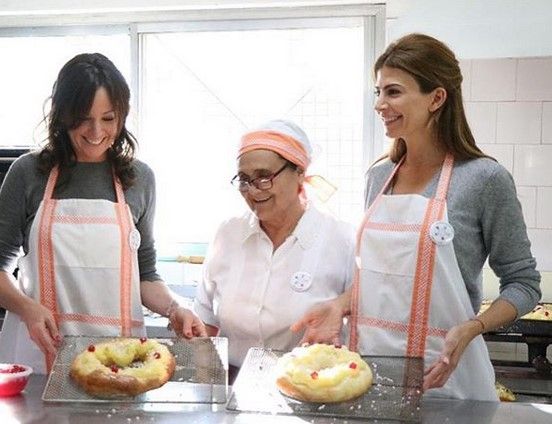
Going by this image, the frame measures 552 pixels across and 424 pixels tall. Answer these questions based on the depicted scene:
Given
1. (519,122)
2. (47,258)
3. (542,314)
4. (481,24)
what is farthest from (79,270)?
(519,122)

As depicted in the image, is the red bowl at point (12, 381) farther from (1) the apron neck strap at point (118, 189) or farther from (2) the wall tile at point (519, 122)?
(2) the wall tile at point (519, 122)

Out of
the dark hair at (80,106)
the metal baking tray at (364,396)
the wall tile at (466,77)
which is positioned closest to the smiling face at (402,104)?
the metal baking tray at (364,396)

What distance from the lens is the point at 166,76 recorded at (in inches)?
123

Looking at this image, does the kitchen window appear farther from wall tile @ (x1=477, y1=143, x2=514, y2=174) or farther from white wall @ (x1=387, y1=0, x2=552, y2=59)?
wall tile @ (x1=477, y1=143, x2=514, y2=174)

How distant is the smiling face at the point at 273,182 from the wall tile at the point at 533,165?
1575 millimetres

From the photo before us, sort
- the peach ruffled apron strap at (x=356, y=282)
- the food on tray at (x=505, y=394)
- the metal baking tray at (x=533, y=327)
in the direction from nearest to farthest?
the peach ruffled apron strap at (x=356, y=282)
the food on tray at (x=505, y=394)
the metal baking tray at (x=533, y=327)

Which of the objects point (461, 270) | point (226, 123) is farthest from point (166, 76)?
point (461, 270)

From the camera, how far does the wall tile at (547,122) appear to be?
2.91 metres

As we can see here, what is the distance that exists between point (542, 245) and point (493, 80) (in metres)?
0.71

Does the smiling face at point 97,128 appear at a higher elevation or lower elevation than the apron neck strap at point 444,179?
higher

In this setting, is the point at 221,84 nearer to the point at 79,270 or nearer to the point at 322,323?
the point at 79,270

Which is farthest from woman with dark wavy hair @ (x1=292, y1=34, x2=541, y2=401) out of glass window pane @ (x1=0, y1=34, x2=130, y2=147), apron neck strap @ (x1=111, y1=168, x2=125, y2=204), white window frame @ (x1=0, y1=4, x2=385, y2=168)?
glass window pane @ (x1=0, y1=34, x2=130, y2=147)

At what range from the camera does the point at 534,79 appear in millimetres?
2910

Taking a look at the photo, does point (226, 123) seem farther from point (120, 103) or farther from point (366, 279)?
point (366, 279)
